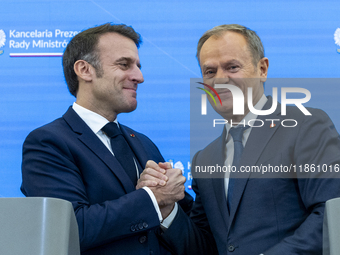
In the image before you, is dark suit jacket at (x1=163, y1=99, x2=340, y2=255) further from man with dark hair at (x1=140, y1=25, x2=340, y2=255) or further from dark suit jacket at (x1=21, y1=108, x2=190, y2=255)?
dark suit jacket at (x1=21, y1=108, x2=190, y2=255)

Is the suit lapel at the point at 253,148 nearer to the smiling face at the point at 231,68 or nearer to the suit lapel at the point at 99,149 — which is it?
the smiling face at the point at 231,68

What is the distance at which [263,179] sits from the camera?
200 centimetres

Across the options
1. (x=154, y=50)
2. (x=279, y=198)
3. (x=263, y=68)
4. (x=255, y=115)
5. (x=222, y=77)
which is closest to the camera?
(x=279, y=198)

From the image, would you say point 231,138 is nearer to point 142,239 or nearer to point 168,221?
point 168,221

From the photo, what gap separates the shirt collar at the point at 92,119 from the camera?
7.54 feet

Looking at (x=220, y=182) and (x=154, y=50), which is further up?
(x=154, y=50)

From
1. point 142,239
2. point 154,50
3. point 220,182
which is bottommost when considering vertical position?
point 142,239

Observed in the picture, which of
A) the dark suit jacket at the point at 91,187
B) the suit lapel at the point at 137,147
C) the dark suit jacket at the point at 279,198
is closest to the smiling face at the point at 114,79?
the suit lapel at the point at 137,147

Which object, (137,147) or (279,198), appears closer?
(279,198)

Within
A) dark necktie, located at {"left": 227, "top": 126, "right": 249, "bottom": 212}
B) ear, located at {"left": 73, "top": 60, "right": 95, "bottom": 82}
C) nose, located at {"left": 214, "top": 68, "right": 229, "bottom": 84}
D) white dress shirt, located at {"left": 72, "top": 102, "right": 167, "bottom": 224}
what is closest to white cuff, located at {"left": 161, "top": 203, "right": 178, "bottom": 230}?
dark necktie, located at {"left": 227, "top": 126, "right": 249, "bottom": 212}

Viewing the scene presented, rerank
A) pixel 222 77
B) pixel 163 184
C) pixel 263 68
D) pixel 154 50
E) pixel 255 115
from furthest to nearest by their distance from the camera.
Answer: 1. pixel 154 50
2. pixel 263 68
3. pixel 222 77
4. pixel 255 115
5. pixel 163 184

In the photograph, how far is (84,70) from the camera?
250 centimetres

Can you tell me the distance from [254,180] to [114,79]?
0.96m

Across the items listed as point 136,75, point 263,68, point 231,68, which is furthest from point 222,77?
point 136,75
